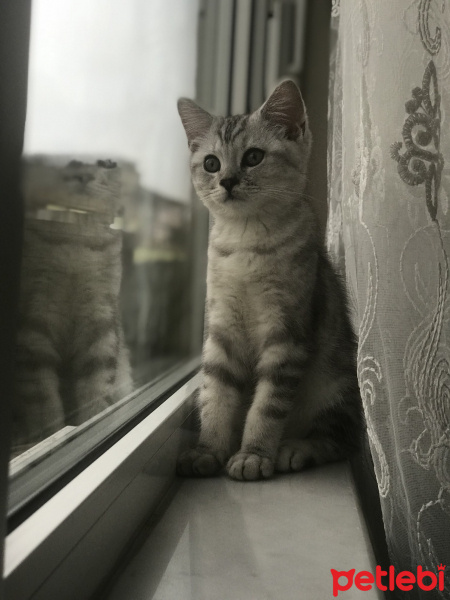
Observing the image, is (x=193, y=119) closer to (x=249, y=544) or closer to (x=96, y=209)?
(x=96, y=209)

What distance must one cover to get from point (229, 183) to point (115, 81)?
10.9 inches

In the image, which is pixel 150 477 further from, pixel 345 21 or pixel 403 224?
pixel 345 21

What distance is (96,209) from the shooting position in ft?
3.11

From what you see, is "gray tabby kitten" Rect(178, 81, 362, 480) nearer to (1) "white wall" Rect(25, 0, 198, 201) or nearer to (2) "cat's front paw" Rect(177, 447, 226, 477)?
(2) "cat's front paw" Rect(177, 447, 226, 477)

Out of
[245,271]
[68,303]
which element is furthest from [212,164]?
[68,303]

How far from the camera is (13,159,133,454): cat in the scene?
0.60m

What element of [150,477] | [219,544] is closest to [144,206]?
[150,477]

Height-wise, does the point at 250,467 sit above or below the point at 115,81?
below

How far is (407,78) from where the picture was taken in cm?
71

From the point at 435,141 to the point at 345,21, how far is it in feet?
1.19

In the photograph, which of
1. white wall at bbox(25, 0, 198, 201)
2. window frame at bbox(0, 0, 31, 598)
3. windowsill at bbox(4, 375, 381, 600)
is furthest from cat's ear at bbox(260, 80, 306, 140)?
window frame at bbox(0, 0, 31, 598)

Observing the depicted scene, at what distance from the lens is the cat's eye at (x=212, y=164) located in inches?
47.2

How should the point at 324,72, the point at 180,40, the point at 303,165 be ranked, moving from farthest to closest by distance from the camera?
1. the point at 324,72
2. the point at 180,40
3. the point at 303,165

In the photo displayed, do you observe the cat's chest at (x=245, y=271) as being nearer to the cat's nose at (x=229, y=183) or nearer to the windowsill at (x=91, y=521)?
the cat's nose at (x=229, y=183)
